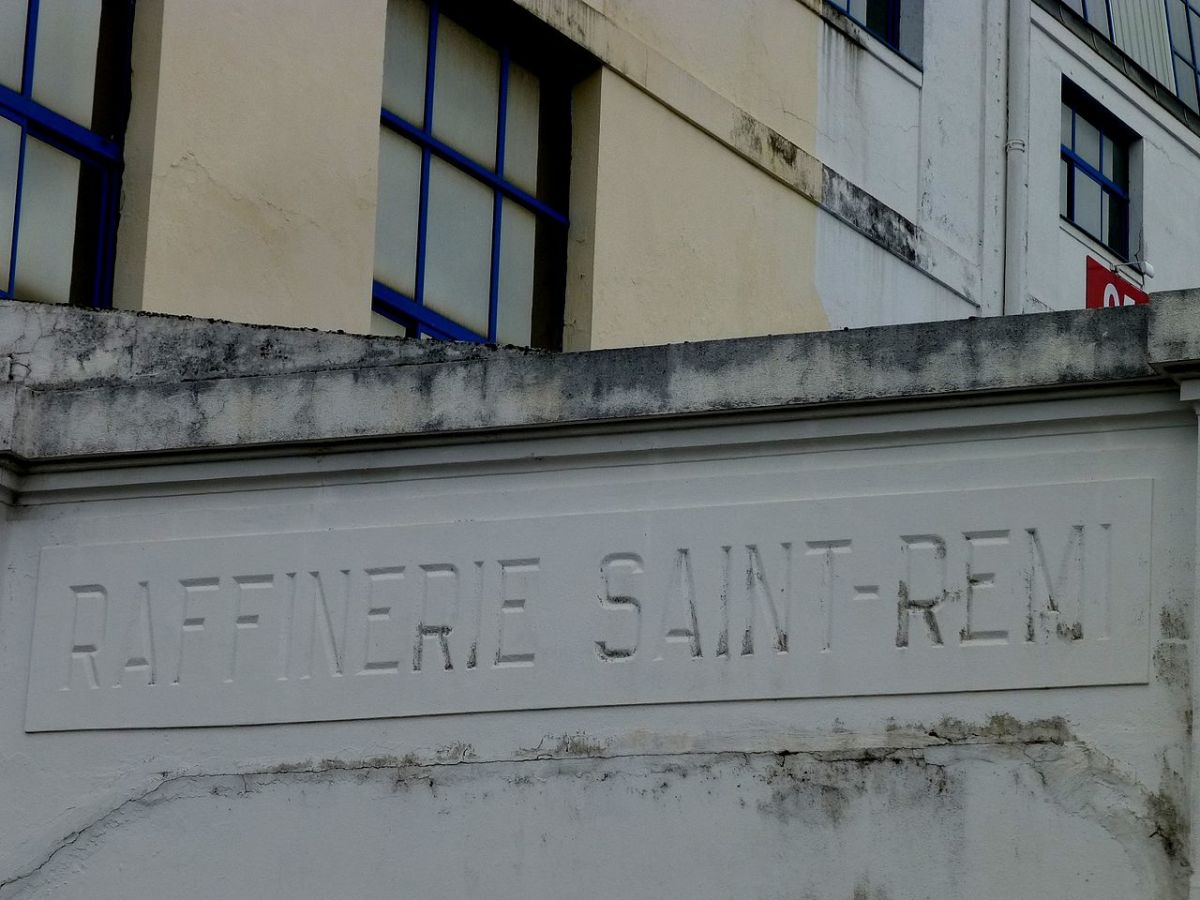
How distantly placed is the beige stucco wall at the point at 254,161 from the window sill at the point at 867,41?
16.5ft

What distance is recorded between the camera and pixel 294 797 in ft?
23.5

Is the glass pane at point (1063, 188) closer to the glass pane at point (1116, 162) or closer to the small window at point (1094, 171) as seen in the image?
the small window at point (1094, 171)

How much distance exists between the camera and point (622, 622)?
6.89 meters

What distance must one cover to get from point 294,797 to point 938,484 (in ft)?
7.46

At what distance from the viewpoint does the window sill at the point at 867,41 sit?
16109mm

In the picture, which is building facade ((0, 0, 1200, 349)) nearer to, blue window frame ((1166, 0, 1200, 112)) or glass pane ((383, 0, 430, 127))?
glass pane ((383, 0, 430, 127))

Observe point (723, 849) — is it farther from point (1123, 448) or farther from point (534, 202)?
point (534, 202)

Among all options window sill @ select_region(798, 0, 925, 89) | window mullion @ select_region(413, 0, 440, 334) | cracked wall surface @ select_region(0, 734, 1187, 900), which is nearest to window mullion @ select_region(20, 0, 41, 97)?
window mullion @ select_region(413, 0, 440, 334)

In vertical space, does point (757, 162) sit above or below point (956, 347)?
above

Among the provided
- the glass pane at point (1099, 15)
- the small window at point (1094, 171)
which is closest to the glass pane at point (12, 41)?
the small window at point (1094, 171)

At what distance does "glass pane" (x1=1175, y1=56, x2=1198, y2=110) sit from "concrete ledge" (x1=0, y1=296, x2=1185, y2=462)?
14.2m

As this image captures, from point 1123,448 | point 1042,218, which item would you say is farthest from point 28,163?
point 1042,218

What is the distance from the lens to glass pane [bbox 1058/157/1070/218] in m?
18.9

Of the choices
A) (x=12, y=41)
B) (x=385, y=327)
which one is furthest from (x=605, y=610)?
(x=385, y=327)
